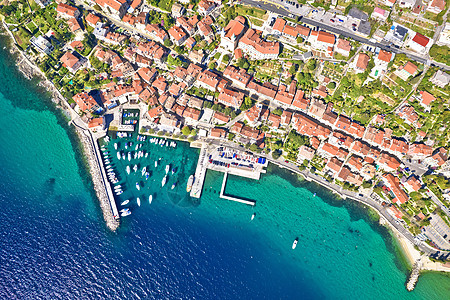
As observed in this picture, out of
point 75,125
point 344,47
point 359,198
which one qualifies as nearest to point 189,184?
point 75,125

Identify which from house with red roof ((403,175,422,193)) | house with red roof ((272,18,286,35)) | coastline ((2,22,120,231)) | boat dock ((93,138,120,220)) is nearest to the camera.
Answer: boat dock ((93,138,120,220))

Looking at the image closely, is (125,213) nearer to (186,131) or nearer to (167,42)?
(186,131)

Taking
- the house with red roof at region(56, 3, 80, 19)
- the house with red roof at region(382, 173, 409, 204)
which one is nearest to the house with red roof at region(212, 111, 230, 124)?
the house with red roof at region(382, 173, 409, 204)

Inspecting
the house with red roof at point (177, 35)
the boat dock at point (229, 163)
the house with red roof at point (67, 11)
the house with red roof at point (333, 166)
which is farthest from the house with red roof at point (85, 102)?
the house with red roof at point (333, 166)

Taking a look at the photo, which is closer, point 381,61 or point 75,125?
point 75,125

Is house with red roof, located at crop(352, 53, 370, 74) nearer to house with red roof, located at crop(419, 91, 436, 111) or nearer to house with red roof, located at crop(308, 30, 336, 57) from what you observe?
house with red roof, located at crop(308, 30, 336, 57)

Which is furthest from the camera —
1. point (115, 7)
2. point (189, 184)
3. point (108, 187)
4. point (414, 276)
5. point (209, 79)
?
point (115, 7)

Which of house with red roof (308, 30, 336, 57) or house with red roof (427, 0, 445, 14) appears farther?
house with red roof (427, 0, 445, 14)
